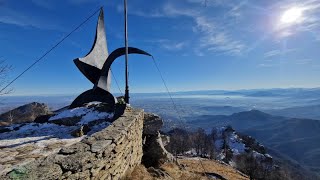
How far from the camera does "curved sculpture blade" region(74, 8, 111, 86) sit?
22.1 m

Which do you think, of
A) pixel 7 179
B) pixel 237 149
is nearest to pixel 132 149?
pixel 7 179

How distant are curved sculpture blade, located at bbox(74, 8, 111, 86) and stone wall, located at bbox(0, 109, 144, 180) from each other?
11.9m

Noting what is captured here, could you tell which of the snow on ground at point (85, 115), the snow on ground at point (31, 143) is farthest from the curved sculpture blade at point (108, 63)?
the snow on ground at point (31, 143)

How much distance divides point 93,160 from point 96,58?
17.3 m

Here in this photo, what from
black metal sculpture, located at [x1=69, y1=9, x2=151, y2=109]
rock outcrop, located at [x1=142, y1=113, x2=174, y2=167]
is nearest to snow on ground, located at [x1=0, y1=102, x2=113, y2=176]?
rock outcrop, located at [x1=142, y1=113, x2=174, y2=167]

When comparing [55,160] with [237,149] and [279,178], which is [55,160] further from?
[237,149]

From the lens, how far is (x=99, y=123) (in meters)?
14.2

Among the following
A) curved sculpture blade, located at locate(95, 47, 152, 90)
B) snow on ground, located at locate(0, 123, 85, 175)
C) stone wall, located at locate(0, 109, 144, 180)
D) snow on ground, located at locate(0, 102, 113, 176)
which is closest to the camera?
stone wall, located at locate(0, 109, 144, 180)

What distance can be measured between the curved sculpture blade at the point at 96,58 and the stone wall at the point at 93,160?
11916 mm

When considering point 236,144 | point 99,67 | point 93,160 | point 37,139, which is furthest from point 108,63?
point 236,144

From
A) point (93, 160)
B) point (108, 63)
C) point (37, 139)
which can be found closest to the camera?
point (93, 160)

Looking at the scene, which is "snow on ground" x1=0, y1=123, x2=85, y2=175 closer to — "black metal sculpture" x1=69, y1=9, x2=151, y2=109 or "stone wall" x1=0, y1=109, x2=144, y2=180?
"stone wall" x1=0, y1=109, x2=144, y2=180

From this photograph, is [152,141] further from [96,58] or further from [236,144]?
[236,144]

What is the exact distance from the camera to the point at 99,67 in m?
23.0
